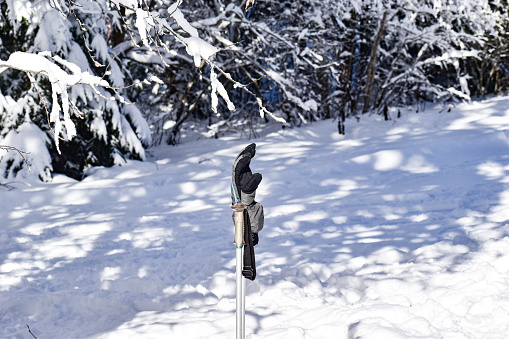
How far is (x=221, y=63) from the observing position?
35.2 ft

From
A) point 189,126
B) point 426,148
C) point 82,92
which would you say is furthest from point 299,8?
point 82,92

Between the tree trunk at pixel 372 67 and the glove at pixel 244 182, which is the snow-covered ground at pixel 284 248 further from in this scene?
the tree trunk at pixel 372 67

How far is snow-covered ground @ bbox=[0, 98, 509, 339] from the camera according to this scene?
299 cm

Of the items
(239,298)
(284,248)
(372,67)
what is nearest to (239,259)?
(239,298)

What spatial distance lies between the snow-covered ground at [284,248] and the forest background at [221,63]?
860 mm

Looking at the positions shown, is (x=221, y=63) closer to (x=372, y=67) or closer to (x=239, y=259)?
(x=372, y=67)

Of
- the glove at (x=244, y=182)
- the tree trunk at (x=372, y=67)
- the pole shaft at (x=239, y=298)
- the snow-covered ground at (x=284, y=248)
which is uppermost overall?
the tree trunk at (x=372, y=67)

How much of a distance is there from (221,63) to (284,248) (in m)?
7.03

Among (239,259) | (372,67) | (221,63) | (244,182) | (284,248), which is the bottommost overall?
(284,248)

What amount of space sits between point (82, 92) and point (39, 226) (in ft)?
10.3

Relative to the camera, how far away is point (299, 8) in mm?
11750

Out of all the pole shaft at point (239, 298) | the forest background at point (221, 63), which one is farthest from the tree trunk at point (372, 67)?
the pole shaft at point (239, 298)

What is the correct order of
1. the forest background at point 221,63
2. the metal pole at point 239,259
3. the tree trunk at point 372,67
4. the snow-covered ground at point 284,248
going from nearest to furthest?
the metal pole at point 239,259 → the snow-covered ground at point 284,248 → the forest background at point 221,63 → the tree trunk at point 372,67

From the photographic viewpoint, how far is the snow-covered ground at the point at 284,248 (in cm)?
299
